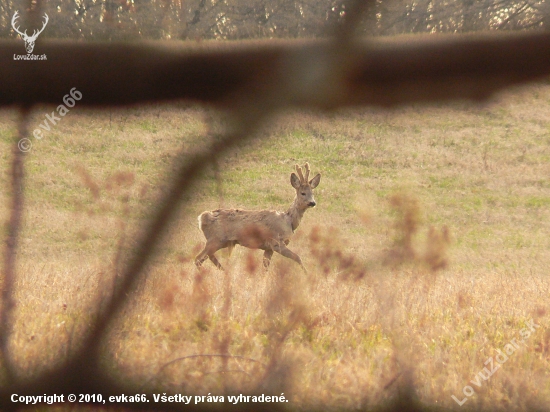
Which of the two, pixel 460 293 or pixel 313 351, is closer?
pixel 313 351

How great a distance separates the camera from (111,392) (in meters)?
1.22

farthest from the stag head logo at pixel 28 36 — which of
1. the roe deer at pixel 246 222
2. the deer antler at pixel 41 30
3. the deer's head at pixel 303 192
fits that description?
the deer's head at pixel 303 192

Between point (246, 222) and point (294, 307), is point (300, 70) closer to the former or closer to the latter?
point (294, 307)

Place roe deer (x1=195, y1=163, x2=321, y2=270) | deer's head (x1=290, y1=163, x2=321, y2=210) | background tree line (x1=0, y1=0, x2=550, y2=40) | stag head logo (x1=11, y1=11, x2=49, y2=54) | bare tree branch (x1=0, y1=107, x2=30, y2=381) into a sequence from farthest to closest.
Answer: deer's head (x1=290, y1=163, x2=321, y2=210)
roe deer (x1=195, y1=163, x2=321, y2=270)
bare tree branch (x1=0, y1=107, x2=30, y2=381)
stag head logo (x1=11, y1=11, x2=49, y2=54)
background tree line (x1=0, y1=0, x2=550, y2=40)

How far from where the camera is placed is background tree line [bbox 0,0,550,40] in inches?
35.3

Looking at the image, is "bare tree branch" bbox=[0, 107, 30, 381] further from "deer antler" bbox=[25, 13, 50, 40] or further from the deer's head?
the deer's head

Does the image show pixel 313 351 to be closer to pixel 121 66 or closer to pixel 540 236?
pixel 121 66

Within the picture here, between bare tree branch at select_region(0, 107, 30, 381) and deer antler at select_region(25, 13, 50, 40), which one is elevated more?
deer antler at select_region(25, 13, 50, 40)

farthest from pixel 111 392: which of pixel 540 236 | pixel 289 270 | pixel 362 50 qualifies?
pixel 540 236

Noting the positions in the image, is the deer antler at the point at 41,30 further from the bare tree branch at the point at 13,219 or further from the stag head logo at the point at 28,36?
the bare tree branch at the point at 13,219

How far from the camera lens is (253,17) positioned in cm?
95

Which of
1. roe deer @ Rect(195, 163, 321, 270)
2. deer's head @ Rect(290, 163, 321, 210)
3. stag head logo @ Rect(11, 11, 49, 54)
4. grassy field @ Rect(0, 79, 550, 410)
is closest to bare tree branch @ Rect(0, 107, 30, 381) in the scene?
grassy field @ Rect(0, 79, 550, 410)

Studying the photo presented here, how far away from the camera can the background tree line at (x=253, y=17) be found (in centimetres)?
90

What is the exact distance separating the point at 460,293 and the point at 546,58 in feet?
16.1
